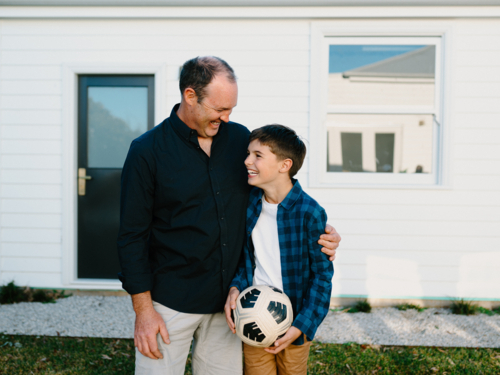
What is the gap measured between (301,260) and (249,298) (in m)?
0.32

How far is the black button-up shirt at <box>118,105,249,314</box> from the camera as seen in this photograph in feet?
5.60

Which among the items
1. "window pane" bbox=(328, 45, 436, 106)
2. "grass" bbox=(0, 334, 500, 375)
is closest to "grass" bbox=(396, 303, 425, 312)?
"grass" bbox=(0, 334, 500, 375)

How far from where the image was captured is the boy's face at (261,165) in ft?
6.05

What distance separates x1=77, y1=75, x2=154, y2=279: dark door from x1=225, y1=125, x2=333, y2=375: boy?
3.05 metres

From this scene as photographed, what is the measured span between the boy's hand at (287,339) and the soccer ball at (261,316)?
0.02m

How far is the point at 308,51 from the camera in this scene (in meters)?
4.38

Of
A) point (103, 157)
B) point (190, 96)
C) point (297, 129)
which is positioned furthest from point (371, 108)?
point (103, 157)

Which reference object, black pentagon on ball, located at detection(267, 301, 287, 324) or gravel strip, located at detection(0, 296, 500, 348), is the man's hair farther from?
gravel strip, located at detection(0, 296, 500, 348)

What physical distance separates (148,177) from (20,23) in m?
4.02

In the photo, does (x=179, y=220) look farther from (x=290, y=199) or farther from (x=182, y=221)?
(x=290, y=199)

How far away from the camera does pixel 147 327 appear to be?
1.70m

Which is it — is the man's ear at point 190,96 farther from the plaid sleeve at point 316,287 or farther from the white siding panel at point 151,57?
the white siding panel at point 151,57

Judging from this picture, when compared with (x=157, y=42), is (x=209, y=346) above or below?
below

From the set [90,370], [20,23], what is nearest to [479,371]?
[90,370]
